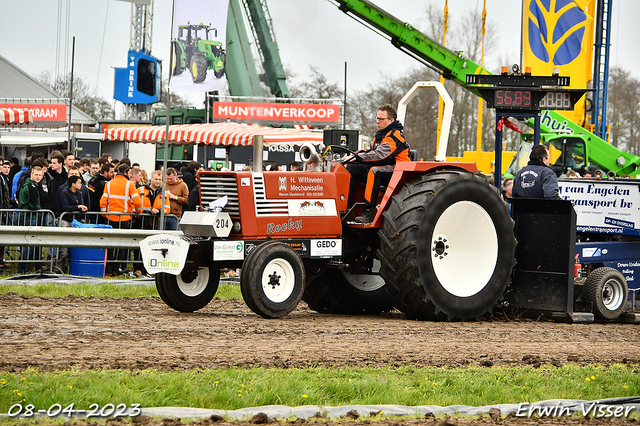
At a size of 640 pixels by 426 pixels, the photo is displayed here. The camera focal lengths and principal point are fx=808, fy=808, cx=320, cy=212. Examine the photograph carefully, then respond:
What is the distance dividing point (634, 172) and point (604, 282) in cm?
1494

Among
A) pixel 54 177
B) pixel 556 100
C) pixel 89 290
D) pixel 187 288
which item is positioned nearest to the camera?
pixel 187 288

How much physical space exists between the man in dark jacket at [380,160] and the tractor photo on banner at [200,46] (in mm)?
10361

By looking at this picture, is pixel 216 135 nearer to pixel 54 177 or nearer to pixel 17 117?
pixel 17 117

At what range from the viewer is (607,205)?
11.0 metres

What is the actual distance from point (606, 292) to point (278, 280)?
13.8 feet

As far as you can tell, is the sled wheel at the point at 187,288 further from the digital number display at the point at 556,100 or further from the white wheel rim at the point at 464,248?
the digital number display at the point at 556,100

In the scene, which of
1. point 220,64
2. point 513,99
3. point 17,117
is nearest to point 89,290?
point 513,99

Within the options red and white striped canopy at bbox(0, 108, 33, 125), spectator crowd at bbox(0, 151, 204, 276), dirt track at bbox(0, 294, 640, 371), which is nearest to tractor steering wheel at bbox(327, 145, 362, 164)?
dirt track at bbox(0, 294, 640, 371)

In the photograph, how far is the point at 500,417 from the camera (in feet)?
15.2

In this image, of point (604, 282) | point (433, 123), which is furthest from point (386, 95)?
point (604, 282)

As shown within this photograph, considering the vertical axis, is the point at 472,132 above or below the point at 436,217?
above

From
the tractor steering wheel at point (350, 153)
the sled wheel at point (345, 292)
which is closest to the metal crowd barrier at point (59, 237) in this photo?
the sled wheel at point (345, 292)

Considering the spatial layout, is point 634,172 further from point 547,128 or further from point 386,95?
point 386,95

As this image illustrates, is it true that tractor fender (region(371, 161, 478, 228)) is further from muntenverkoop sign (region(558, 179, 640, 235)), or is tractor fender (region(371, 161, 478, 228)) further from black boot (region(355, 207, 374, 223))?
muntenverkoop sign (region(558, 179, 640, 235))
